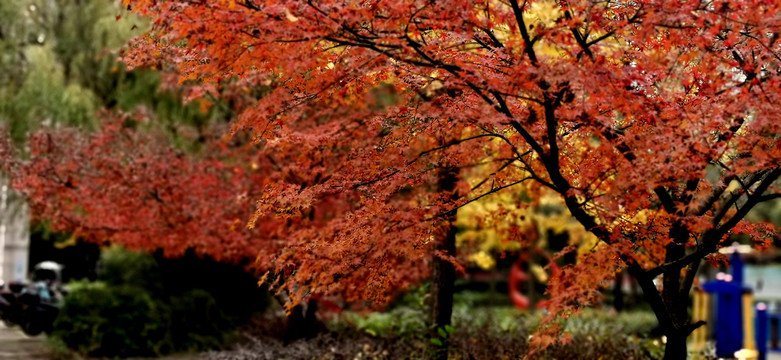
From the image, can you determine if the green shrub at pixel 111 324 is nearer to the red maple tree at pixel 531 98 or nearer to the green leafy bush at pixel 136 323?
the green leafy bush at pixel 136 323

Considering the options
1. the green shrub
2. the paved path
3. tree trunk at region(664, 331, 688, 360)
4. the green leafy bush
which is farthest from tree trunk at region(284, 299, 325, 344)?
tree trunk at region(664, 331, 688, 360)

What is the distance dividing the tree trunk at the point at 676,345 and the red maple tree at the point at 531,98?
2 cm

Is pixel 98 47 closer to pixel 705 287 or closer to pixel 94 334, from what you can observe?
pixel 94 334

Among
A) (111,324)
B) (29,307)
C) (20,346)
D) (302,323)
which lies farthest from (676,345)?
(29,307)

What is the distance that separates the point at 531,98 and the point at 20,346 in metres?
11.1

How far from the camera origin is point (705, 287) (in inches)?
495

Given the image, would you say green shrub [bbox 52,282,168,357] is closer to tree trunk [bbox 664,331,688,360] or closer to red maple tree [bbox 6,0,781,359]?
red maple tree [bbox 6,0,781,359]

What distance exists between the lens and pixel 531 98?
17.3 feet

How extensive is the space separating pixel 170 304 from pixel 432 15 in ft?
29.4

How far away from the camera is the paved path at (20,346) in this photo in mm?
12188

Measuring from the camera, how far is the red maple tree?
5129mm

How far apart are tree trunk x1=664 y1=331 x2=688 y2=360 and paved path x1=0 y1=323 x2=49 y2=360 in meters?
9.01

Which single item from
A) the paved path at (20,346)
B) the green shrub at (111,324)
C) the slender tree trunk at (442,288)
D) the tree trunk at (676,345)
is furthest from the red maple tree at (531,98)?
the paved path at (20,346)

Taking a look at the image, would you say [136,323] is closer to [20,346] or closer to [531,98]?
[20,346]
